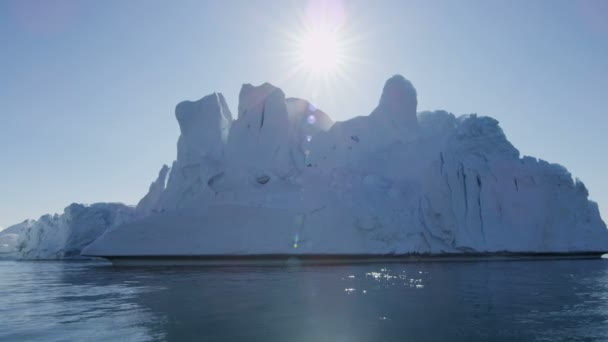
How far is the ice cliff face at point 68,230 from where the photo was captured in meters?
30.1

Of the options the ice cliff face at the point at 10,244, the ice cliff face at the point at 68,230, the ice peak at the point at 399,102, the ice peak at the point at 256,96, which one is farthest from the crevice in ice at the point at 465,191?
the ice cliff face at the point at 10,244

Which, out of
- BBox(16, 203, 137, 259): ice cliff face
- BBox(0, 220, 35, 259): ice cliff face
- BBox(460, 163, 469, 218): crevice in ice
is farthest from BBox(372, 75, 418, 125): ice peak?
BBox(0, 220, 35, 259): ice cliff face

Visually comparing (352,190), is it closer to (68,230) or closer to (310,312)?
(310,312)

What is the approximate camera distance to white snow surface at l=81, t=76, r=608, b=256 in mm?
16031

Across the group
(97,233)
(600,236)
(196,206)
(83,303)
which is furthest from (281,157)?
(97,233)

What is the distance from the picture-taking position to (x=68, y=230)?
30.5 metres

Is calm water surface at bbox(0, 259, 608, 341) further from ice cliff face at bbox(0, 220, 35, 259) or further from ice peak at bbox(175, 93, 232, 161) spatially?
ice cliff face at bbox(0, 220, 35, 259)

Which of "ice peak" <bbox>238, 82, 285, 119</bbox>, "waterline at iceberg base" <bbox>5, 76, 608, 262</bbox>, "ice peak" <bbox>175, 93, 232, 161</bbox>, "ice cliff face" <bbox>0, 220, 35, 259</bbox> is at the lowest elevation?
"ice cliff face" <bbox>0, 220, 35, 259</bbox>

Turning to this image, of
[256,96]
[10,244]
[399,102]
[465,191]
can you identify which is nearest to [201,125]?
[256,96]

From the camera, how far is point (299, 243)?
1590 cm

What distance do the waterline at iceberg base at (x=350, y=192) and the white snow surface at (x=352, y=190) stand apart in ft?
0.16

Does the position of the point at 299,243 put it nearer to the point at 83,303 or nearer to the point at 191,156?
the point at 191,156

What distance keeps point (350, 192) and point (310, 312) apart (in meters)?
11.4

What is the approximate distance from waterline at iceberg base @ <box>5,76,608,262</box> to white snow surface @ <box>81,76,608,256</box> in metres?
0.05
